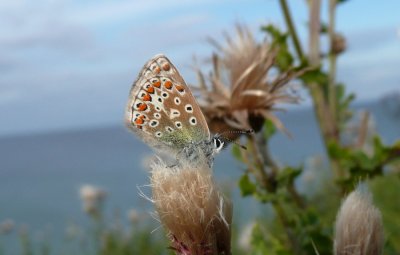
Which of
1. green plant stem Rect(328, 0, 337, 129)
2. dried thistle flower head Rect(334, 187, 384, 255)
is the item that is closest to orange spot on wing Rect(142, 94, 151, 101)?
dried thistle flower head Rect(334, 187, 384, 255)

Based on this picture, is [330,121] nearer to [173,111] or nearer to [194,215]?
[173,111]

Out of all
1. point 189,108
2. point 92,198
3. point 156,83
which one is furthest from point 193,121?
point 92,198

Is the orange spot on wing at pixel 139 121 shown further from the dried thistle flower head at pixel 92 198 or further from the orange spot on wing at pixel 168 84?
the dried thistle flower head at pixel 92 198

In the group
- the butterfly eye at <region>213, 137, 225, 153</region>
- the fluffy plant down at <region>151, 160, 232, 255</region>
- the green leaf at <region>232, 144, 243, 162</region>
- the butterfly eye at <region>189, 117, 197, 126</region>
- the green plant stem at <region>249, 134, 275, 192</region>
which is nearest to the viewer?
the fluffy plant down at <region>151, 160, 232, 255</region>

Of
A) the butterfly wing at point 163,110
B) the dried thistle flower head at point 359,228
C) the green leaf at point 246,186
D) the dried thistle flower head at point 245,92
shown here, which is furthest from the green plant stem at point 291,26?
the dried thistle flower head at point 359,228

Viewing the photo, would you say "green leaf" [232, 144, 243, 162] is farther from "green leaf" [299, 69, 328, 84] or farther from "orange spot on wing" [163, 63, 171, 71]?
"orange spot on wing" [163, 63, 171, 71]
